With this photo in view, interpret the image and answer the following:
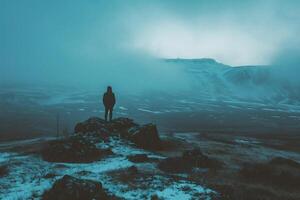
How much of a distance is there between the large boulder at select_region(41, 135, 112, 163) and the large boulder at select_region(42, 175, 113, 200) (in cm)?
728

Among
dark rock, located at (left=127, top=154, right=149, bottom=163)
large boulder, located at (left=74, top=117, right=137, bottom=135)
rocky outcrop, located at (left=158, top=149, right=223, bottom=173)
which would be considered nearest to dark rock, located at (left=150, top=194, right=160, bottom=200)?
rocky outcrop, located at (left=158, top=149, right=223, bottom=173)

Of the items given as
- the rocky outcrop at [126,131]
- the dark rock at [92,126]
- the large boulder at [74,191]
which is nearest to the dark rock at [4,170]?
the large boulder at [74,191]

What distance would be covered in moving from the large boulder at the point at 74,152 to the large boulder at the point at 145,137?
13.5 feet

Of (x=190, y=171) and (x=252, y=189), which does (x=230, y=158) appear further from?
(x=252, y=189)

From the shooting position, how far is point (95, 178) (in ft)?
57.6

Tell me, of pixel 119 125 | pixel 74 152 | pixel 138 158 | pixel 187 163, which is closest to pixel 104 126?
pixel 119 125

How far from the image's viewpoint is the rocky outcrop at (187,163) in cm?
2028

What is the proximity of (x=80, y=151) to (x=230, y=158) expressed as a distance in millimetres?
11409

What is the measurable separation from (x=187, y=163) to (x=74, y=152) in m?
7.87

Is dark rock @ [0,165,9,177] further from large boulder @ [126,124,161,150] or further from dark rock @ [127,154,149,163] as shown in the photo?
large boulder @ [126,124,161,150]

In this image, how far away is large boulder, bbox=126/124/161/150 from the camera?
2742cm

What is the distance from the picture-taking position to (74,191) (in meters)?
13.9

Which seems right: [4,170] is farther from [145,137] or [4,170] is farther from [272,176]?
[272,176]

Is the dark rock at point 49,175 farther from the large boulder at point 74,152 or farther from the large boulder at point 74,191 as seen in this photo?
the large boulder at point 74,152
